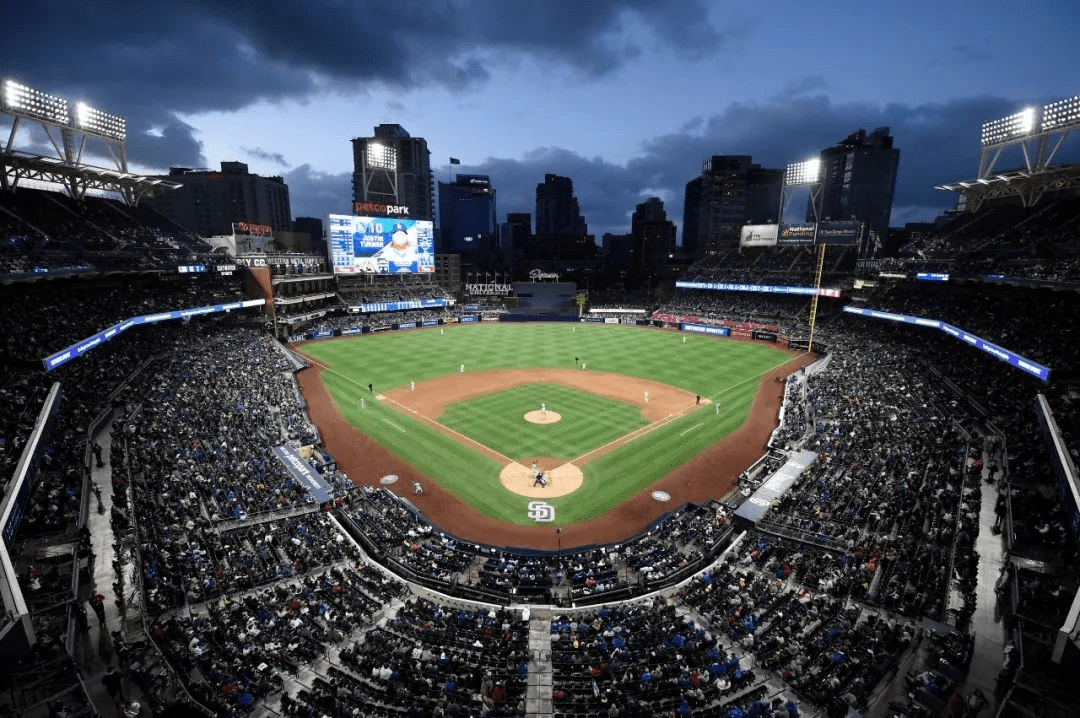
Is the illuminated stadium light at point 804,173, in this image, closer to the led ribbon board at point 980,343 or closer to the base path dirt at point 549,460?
the led ribbon board at point 980,343

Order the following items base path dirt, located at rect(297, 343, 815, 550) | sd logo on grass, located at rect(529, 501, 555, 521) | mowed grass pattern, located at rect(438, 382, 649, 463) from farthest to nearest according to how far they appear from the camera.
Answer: mowed grass pattern, located at rect(438, 382, 649, 463)
sd logo on grass, located at rect(529, 501, 555, 521)
base path dirt, located at rect(297, 343, 815, 550)

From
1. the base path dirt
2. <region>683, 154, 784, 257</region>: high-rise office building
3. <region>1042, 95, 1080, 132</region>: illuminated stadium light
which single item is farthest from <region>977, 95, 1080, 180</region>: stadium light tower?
<region>683, 154, 784, 257</region>: high-rise office building

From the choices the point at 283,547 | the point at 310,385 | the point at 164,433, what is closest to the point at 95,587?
the point at 283,547

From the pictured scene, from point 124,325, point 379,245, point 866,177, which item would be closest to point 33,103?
point 124,325

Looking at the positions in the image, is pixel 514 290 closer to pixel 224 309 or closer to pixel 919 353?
pixel 224 309

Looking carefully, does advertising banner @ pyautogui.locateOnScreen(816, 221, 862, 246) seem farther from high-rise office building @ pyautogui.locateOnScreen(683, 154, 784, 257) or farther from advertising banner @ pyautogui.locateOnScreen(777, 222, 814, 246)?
high-rise office building @ pyautogui.locateOnScreen(683, 154, 784, 257)

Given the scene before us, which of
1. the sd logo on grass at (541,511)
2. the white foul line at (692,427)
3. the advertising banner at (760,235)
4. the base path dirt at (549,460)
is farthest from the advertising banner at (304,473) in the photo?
the advertising banner at (760,235)

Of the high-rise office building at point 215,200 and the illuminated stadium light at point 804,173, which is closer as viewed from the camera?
the illuminated stadium light at point 804,173
